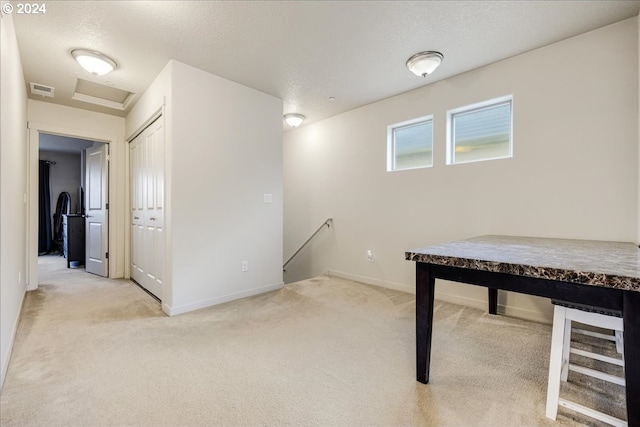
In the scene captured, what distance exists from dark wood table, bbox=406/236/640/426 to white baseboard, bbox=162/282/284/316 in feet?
6.96

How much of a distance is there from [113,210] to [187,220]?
219cm

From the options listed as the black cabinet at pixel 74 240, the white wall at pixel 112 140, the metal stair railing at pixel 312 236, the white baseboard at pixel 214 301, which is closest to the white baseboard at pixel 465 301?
the metal stair railing at pixel 312 236

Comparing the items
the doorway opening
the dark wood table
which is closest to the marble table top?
the dark wood table

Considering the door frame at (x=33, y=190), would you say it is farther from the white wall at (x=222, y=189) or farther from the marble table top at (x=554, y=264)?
the marble table top at (x=554, y=264)

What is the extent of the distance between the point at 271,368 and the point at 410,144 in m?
2.88

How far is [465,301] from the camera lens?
293cm

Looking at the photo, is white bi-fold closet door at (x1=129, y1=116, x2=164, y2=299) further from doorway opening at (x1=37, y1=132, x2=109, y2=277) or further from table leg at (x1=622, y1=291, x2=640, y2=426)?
table leg at (x1=622, y1=291, x2=640, y2=426)

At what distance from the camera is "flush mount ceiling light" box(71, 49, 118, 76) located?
2521 millimetres

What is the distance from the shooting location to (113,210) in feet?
13.6

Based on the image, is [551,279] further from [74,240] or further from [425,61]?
[74,240]

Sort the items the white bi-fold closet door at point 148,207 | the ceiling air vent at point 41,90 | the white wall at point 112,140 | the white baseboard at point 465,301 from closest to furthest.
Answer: the white baseboard at point 465,301 < the white bi-fold closet door at point 148,207 < the ceiling air vent at point 41,90 < the white wall at point 112,140

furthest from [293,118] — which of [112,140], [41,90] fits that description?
[41,90]

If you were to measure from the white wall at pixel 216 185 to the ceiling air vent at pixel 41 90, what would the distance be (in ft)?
2.94

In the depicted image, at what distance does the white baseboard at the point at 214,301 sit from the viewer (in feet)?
8.79
